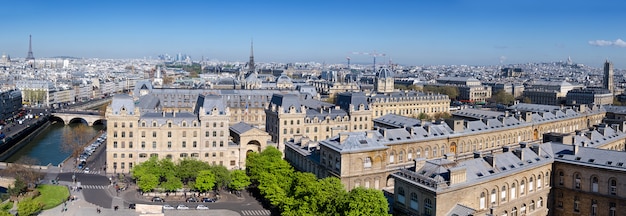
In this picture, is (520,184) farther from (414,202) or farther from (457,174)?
(414,202)

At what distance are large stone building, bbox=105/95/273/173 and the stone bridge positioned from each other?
76.9 m

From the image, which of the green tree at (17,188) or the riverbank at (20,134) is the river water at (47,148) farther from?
the green tree at (17,188)

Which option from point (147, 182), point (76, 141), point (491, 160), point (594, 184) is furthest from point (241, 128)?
point (594, 184)

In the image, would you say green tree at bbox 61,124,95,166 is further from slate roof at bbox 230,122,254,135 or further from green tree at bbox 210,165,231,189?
green tree at bbox 210,165,231,189

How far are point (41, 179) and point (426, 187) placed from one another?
203ft

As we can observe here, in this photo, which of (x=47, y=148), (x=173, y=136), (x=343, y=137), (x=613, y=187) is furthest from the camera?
(x=47, y=148)

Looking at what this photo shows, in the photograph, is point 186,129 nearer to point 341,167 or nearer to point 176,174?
point 176,174

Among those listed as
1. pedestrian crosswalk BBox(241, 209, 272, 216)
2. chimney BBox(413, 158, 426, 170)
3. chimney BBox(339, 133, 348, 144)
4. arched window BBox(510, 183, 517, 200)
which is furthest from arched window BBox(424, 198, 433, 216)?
pedestrian crosswalk BBox(241, 209, 272, 216)

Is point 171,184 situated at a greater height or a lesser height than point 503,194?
lesser

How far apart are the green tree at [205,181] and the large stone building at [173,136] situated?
57.5 feet

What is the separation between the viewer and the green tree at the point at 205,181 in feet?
244

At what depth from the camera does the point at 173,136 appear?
298ft

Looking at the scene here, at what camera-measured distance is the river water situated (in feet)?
360

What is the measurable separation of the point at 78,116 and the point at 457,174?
142235mm
